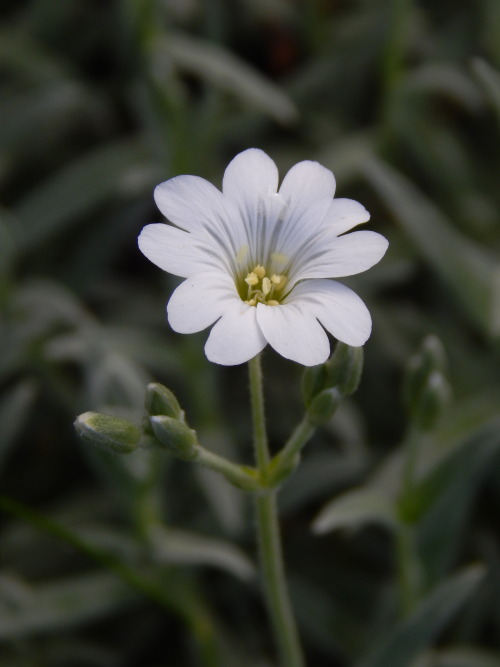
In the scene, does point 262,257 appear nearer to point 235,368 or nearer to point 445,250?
point 445,250

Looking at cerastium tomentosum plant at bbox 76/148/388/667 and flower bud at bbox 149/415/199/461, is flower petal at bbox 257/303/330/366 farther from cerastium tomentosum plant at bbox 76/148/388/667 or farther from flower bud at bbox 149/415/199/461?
flower bud at bbox 149/415/199/461

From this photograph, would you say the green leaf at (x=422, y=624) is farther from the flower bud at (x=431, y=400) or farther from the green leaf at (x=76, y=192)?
the green leaf at (x=76, y=192)

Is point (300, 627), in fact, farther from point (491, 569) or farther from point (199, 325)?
point (199, 325)

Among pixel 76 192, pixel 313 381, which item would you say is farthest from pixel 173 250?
pixel 76 192

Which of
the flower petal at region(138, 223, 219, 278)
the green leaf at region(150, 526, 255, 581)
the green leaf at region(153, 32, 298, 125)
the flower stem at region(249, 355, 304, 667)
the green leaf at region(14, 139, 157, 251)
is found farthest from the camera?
the green leaf at region(14, 139, 157, 251)

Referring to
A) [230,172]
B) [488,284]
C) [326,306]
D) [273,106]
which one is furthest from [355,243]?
[273,106]

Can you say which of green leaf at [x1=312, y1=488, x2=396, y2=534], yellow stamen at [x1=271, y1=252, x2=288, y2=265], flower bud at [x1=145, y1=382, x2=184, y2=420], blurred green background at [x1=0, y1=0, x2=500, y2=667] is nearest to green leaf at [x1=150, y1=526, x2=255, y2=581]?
blurred green background at [x1=0, y1=0, x2=500, y2=667]
